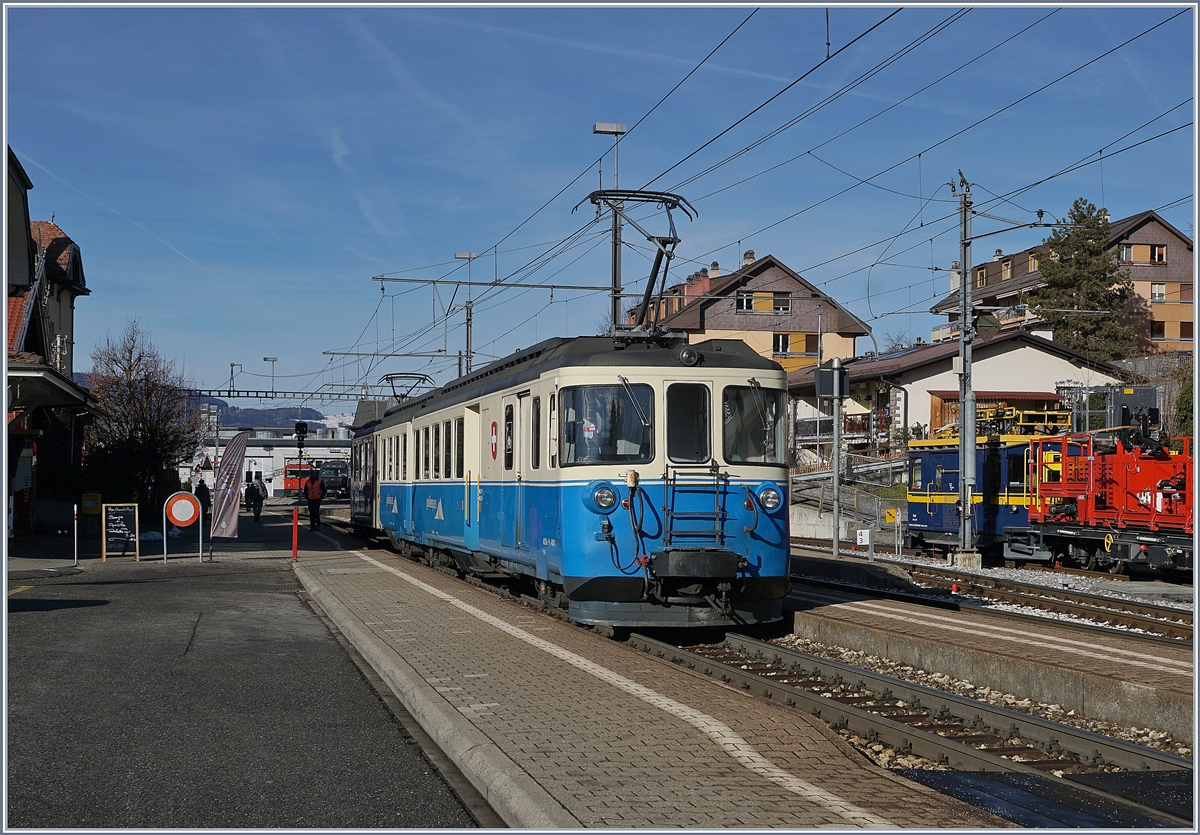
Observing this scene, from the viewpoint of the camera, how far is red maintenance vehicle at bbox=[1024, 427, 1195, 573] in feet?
67.0

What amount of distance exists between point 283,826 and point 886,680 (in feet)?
18.7

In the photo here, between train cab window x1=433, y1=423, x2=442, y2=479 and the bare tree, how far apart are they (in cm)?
1543

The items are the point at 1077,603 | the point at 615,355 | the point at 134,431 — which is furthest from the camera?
the point at 134,431

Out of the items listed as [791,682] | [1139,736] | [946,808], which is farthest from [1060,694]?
[946,808]

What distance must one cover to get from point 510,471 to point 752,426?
3292 mm

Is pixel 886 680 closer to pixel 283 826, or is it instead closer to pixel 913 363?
pixel 283 826

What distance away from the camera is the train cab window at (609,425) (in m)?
11.8

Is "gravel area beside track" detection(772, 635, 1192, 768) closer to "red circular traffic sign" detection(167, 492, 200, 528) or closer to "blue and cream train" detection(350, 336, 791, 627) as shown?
"blue and cream train" detection(350, 336, 791, 627)

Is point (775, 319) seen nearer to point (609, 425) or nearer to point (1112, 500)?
point (1112, 500)

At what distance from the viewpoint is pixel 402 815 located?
5723 millimetres

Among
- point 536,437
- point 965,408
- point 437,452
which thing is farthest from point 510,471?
point 965,408

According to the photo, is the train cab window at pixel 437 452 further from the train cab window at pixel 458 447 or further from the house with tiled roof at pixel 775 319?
the house with tiled roof at pixel 775 319

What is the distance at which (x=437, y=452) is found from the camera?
744 inches

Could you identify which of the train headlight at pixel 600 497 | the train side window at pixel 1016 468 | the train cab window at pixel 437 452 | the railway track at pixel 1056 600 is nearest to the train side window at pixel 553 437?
the train headlight at pixel 600 497
